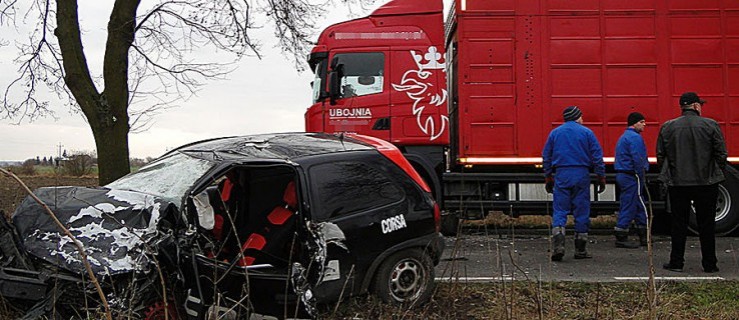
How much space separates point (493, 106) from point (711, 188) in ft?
11.4

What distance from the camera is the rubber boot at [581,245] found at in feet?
24.6

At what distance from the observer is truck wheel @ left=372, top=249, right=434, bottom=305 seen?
16.6 ft

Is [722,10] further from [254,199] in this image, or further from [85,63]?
[85,63]

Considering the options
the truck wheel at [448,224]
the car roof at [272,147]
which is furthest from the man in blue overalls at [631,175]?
the car roof at [272,147]

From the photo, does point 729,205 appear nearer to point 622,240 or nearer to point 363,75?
point 622,240

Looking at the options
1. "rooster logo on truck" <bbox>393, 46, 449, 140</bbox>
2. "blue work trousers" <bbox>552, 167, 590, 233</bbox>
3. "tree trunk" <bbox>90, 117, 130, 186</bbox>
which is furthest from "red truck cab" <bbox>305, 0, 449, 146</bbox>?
"tree trunk" <bbox>90, 117, 130, 186</bbox>

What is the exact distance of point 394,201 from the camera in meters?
5.21

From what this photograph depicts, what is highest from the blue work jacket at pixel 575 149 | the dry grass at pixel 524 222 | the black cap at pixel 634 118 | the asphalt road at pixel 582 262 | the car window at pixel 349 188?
the black cap at pixel 634 118

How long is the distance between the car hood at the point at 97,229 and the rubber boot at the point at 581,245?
472 cm

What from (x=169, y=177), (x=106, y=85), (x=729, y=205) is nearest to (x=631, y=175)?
(x=729, y=205)

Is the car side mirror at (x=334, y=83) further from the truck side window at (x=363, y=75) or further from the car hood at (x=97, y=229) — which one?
the car hood at (x=97, y=229)

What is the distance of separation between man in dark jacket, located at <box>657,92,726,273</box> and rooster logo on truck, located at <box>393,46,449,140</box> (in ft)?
11.1

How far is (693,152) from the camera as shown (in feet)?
22.0

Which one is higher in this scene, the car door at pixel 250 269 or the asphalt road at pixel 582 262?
the car door at pixel 250 269
